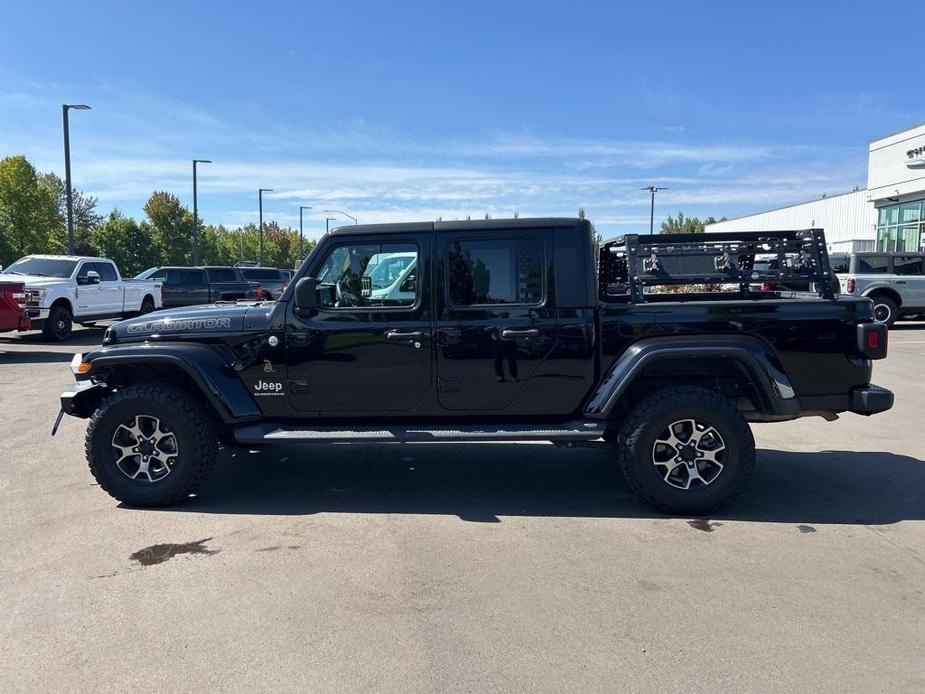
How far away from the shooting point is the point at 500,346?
487 centimetres

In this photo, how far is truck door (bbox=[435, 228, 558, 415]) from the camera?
487 cm

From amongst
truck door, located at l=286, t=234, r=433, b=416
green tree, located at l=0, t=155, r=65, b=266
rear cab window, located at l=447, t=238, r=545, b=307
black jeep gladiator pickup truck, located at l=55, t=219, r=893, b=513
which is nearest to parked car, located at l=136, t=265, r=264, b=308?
black jeep gladiator pickup truck, located at l=55, t=219, r=893, b=513

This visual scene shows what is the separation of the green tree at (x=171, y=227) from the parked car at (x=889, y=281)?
50228mm

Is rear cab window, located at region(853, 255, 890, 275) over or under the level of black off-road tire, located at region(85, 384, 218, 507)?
over

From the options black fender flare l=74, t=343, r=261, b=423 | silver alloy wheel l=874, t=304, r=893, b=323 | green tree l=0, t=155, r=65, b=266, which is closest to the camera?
black fender flare l=74, t=343, r=261, b=423

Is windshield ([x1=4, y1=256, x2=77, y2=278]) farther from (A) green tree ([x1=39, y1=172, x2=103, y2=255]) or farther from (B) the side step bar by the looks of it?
(A) green tree ([x1=39, y1=172, x2=103, y2=255])

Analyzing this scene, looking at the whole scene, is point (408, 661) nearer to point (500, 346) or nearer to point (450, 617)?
point (450, 617)

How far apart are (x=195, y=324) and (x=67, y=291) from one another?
12.8m

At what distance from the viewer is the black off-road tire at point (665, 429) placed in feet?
15.3

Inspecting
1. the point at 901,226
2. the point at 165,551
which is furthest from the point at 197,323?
the point at 901,226

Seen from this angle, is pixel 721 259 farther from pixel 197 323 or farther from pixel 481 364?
pixel 197 323

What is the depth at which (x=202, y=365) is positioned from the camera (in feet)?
15.9

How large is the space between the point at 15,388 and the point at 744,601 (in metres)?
9.85

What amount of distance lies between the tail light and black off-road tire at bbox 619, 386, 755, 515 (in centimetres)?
94
